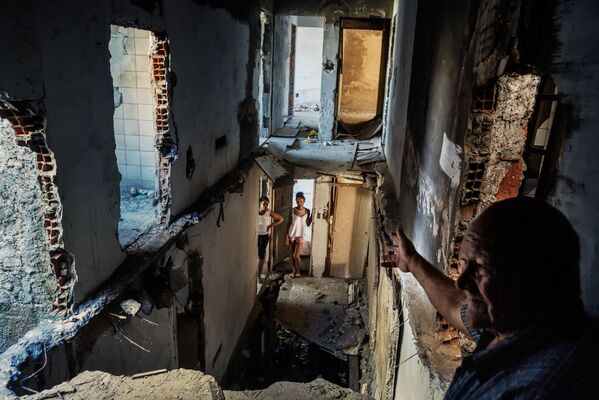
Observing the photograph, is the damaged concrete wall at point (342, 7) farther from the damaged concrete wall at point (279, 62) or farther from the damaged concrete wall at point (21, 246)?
the damaged concrete wall at point (21, 246)

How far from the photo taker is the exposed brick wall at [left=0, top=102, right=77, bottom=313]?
2883 mm

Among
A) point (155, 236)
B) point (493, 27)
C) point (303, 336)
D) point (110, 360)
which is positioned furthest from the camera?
point (303, 336)

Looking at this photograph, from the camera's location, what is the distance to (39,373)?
314cm

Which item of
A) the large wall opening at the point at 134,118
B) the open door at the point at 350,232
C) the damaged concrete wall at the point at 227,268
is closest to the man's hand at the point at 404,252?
the damaged concrete wall at the point at 227,268

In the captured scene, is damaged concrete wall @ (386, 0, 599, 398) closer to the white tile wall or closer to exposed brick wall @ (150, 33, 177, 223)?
exposed brick wall @ (150, 33, 177, 223)

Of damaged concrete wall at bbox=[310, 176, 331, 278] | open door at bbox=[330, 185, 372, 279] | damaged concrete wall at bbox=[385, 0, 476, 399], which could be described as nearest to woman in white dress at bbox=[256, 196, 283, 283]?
damaged concrete wall at bbox=[310, 176, 331, 278]

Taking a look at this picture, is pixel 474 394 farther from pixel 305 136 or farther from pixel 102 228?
pixel 305 136

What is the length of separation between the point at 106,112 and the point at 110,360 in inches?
88.8

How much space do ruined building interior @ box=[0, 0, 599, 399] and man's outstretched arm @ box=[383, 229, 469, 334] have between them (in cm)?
56

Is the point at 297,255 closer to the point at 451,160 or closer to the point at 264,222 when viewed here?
the point at 264,222

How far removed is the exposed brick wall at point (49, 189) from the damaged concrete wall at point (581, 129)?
3087 mm

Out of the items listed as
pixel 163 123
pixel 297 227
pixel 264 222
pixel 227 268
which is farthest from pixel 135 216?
pixel 297 227

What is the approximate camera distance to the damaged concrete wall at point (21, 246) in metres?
3.00

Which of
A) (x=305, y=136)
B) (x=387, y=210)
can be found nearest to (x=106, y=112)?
(x=387, y=210)
